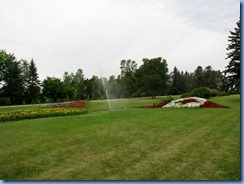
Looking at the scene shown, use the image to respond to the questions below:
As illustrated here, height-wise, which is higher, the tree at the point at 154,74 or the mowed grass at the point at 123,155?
the tree at the point at 154,74

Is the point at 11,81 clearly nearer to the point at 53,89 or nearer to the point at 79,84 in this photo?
the point at 53,89

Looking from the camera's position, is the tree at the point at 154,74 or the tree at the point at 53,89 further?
the tree at the point at 53,89

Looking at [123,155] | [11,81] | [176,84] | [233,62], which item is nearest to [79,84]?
[11,81]

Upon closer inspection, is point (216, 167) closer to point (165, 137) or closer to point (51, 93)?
point (165, 137)

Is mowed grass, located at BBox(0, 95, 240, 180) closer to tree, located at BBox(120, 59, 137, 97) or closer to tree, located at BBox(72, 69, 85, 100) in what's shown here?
tree, located at BBox(120, 59, 137, 97)

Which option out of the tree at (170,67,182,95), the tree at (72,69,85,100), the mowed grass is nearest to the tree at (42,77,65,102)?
the tree at (72,69,85,100)

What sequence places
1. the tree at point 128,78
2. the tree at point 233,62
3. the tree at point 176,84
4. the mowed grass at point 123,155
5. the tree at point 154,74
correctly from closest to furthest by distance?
the mowed grass at point 123,155 → the tree at point 233,62 → the tree at point 154,74 → the tree at point 128,78 → the tree at point 176,84

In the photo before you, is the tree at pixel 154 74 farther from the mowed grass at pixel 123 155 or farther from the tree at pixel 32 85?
the mowed grass at pixel 123 155

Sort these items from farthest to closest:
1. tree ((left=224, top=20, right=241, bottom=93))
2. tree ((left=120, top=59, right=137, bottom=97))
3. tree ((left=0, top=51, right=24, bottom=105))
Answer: tree ((left=120, top=59, right=137, bottom=97))
tree ((left=0, top=51, right=24, bottom=105))
tree ((left=224, top=20, right=241, bottom=93))

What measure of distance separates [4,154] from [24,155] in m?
0.50

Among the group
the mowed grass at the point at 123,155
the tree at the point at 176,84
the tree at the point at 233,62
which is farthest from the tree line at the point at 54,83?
the mowed grass at the point at 123,155

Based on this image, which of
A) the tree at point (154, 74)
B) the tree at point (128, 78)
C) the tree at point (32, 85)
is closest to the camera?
the tree at point (154, 74)

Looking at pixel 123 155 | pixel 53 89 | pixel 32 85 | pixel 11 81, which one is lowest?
pixel 123 155

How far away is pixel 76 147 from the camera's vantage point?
516cm
